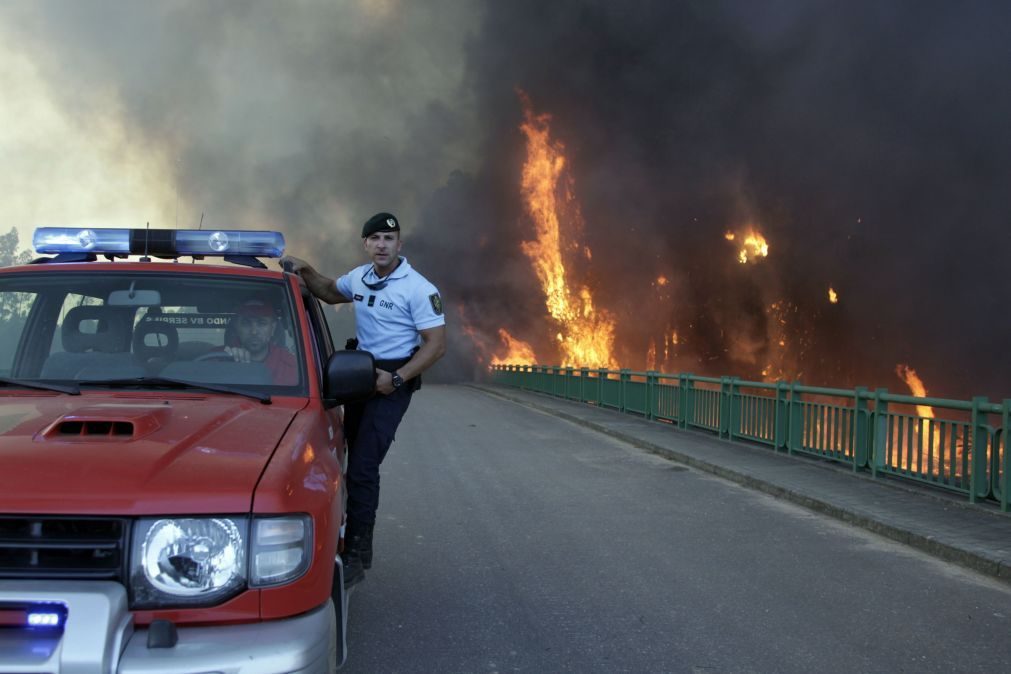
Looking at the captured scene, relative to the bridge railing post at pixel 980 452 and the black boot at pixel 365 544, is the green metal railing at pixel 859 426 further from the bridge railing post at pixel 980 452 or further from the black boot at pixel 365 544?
the black boot at pixel 365 544

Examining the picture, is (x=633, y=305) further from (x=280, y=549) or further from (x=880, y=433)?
(x=280, y=549)

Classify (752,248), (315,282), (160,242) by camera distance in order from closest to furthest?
(160,242) → (315,282) → (752,248)

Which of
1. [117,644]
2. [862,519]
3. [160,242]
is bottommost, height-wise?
[862,519]

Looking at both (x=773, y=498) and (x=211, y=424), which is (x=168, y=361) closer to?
(x=211, y=424)

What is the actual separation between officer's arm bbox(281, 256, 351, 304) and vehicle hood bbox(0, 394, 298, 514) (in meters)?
1.55

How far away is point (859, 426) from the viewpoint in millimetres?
10289

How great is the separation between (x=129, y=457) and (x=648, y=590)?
3898mm

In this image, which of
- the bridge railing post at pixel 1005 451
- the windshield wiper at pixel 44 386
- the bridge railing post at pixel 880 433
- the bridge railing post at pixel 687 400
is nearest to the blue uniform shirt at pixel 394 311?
the windshield wiper at pixel 44 386

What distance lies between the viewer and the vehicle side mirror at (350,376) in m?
3.32

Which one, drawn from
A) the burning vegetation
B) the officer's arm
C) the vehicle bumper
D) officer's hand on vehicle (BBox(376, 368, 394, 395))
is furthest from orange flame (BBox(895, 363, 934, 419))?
the vehicle bumper

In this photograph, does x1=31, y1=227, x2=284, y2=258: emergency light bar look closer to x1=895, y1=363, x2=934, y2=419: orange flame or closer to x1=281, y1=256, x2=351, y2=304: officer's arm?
x1=281, y1=256, x2=351, y2=304: officer's arm

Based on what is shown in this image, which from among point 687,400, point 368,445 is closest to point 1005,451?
point 368,445

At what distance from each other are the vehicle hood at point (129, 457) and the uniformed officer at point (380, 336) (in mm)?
1515

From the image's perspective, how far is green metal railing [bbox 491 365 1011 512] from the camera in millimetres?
8250
